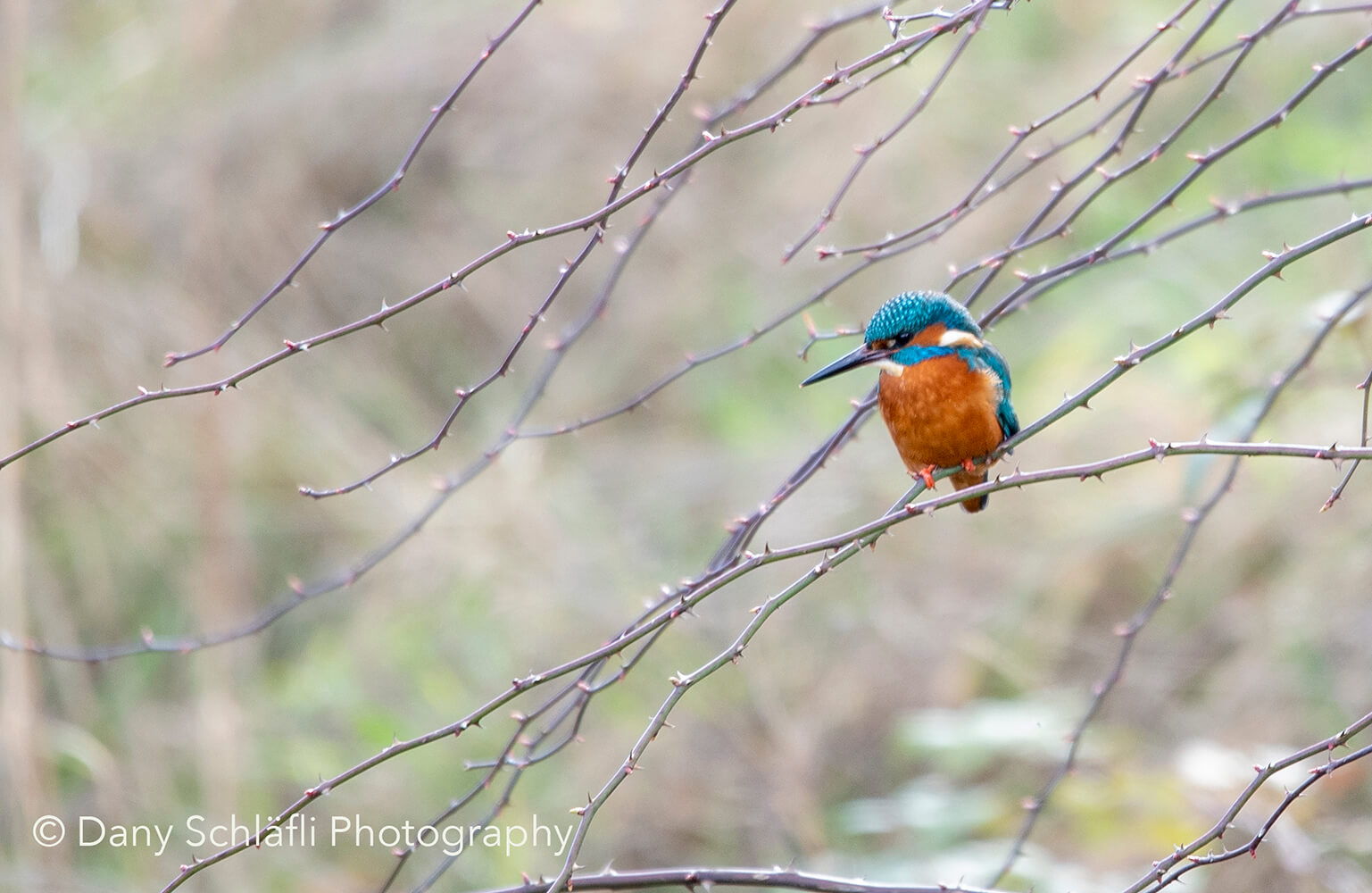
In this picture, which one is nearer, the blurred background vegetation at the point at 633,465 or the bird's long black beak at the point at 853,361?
the bird's long black beak at the point at 853,361

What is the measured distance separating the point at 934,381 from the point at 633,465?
Answer: 352 cm

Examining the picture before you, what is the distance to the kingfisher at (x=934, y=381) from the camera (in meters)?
2.21

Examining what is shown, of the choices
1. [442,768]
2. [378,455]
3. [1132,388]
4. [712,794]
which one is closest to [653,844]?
[712,794]

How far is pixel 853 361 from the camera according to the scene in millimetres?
2207

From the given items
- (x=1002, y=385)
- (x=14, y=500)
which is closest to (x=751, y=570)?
(x=1002, y=385)

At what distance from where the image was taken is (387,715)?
4340mm

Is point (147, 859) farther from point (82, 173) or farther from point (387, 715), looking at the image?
point (82, 173)

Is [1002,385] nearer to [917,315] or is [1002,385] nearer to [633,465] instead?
[917,315]

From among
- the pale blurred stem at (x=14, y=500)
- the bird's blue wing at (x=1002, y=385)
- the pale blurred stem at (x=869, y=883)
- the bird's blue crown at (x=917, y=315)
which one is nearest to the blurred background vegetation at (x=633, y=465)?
the pale blurred stem at (x=14, y=500)

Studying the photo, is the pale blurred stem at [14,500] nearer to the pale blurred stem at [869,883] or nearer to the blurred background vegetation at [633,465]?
the blurred background vegetation at [633,465]

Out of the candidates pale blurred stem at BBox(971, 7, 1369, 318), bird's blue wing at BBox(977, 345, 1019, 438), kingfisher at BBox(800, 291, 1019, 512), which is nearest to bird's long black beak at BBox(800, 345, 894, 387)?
kingfisher at BBox(800, 291, 1019, 512)

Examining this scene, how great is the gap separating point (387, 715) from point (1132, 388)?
2.86 meters

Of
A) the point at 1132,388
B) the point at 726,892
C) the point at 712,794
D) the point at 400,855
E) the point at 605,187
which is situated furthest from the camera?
the point at 605,187

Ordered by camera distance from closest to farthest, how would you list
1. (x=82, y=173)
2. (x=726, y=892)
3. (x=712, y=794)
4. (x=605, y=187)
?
(x=726, y=892), (x=712, y=794), (x=82, y=173), (x=605, y=187)
